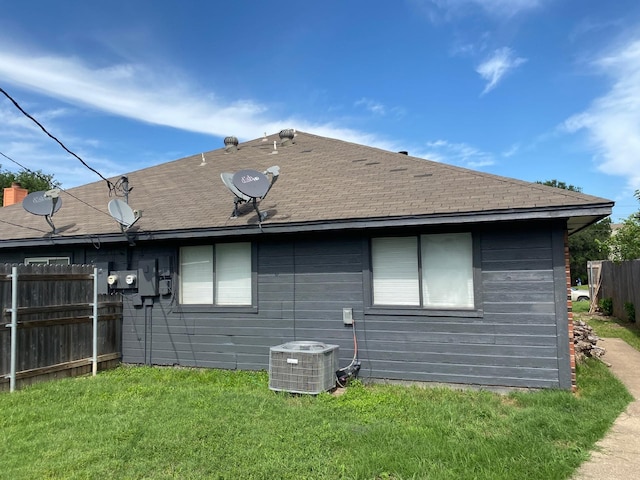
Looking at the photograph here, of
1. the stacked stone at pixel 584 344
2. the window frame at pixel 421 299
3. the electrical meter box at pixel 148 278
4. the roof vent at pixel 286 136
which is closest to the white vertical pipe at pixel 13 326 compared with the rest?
the electrical meter box at pixel 148 278

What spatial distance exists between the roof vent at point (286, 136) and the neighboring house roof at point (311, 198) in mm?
184

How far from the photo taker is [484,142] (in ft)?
74.4

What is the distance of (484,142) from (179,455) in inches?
888

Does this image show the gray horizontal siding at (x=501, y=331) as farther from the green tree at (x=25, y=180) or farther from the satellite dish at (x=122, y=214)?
the green tree at (x=25, y=180)

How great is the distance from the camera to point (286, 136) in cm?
1103

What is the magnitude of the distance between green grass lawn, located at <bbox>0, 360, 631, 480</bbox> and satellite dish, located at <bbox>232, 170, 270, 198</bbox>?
3.02m

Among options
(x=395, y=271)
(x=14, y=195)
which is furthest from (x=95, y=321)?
(x=14, y=195)

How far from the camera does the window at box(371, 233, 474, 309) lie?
240 inches

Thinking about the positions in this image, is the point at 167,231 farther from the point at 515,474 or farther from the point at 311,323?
the point at 515,474

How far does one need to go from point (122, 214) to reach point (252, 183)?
2474mm

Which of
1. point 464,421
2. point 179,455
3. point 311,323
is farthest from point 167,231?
point 464,421

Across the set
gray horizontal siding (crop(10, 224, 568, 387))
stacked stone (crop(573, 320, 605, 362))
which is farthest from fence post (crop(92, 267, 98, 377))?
stacked stone (crop(573, 320, 605, 362))

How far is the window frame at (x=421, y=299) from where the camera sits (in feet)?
19.5

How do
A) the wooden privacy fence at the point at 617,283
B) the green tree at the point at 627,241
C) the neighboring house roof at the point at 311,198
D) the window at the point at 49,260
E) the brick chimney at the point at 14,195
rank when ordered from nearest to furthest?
1. the neighboring house roof at the point at 311,198
2. the window at the point at 49,260
3. the wooden privacy fence at the point at 617,283
4. the brick chimney at the point at 14,195
5. the green tree at the point at 627,241
